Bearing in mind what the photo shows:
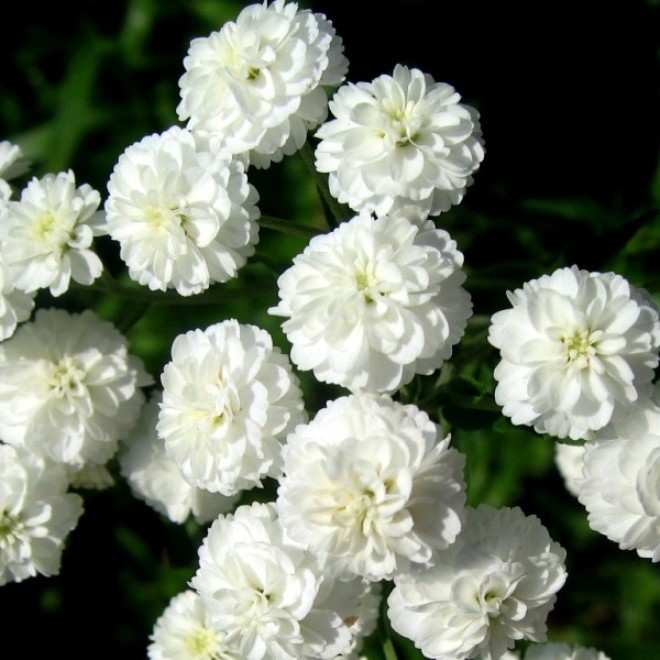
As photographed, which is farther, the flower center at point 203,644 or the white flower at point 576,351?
the flower center at point 203,644

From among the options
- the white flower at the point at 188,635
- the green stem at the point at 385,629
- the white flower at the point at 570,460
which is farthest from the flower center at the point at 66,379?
the white flower at the point at 570,460

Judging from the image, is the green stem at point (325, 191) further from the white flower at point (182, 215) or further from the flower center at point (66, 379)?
the flower center at point (66, 379)

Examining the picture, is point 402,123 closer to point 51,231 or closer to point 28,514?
point 51,231

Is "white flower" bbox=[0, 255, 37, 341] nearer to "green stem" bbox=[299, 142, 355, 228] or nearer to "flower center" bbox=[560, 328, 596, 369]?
"green stem" bbox=[299, 142, 355, 228]

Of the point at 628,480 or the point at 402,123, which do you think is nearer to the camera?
the point at 628,480

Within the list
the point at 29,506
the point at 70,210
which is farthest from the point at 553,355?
the point at 29,506

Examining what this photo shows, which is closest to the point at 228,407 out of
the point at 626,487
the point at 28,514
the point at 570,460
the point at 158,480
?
the point at 158,480
